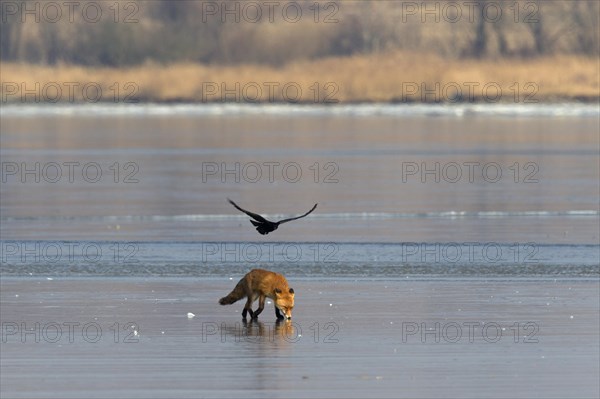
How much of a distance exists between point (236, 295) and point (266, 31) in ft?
119

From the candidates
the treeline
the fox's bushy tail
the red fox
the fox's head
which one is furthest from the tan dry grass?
the fox's head

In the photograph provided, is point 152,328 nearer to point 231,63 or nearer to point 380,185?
point 380,185

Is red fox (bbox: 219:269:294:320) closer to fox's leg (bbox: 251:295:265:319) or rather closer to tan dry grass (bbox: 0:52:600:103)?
fox's leg (bbox: 251:295:265:319)

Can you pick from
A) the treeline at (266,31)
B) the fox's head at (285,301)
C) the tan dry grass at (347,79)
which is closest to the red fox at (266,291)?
the fox's head at (285,301)

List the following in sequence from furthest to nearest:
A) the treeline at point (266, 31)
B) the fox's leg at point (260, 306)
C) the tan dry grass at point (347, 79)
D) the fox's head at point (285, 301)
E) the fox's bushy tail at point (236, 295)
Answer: the treeline at point (266, 31) → the tan dry grass at point (347, 79) → the fox's bushy tail at point (236, 295) → the fox's leg at point (260, 306) → the fox's head at point (285, 301)

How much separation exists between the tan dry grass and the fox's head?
1297 inches

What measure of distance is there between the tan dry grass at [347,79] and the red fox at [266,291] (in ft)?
107

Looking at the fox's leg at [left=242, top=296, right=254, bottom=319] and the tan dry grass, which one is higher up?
the tan dry grass

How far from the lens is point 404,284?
12.1m

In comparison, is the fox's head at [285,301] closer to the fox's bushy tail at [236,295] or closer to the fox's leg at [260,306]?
the fox's leg at [260,306]

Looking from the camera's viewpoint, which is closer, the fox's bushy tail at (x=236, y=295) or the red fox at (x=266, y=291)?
the red fox at (x=266, y=291)

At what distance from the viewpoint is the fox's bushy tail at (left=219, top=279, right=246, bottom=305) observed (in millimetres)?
10470

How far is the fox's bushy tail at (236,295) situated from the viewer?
1047 cm

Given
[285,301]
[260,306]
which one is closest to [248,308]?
[260,306]
